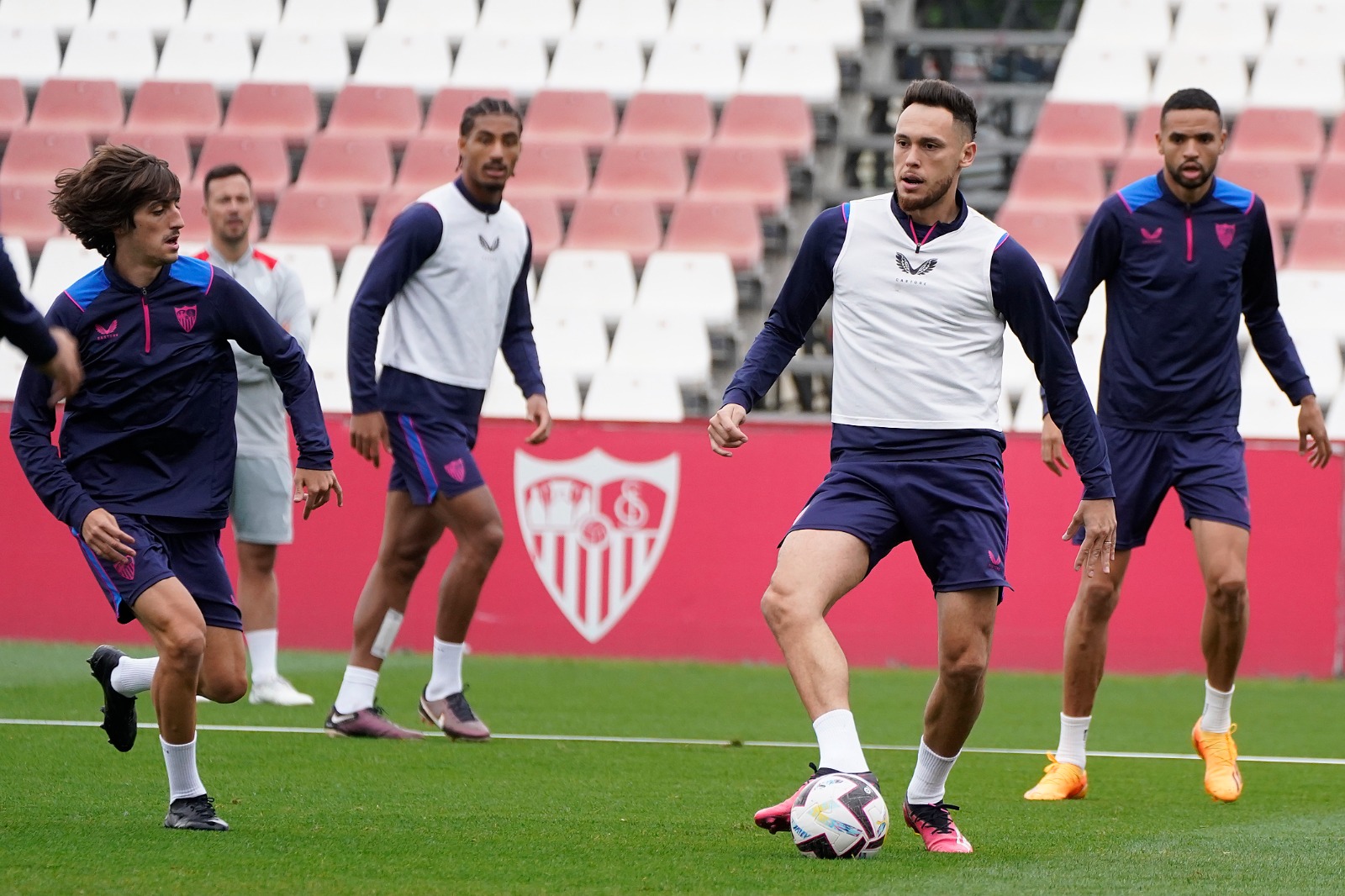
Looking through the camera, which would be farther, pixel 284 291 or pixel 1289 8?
pixel 1289 8

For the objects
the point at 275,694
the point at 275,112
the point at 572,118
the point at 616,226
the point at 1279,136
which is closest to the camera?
the point at 275,694

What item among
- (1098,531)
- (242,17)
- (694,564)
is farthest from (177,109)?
(1098,531)

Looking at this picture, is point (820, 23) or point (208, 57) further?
point (208, 57)

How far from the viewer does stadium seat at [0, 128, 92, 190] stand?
15.1m

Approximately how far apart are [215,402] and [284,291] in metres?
3.35

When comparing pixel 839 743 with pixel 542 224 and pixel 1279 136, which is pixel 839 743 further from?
pixel 1279 136

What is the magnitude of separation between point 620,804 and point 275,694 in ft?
9.95

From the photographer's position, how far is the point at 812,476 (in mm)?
10000

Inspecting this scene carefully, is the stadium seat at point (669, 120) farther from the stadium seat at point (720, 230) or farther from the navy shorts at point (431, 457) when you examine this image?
the navy shorts at point (431, 457)

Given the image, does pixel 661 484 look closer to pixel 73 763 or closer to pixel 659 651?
pixel 659 651

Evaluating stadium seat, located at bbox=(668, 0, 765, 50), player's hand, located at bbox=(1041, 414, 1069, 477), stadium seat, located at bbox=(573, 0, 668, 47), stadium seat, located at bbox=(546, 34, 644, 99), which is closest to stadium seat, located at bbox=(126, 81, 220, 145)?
stadium seat, located at bbox=(546, 34, 644, 99)

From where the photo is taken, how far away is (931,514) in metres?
4.66

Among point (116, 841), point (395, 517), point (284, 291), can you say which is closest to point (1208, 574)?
point (395, 517)

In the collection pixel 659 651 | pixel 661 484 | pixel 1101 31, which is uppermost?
pixel 1101 31
